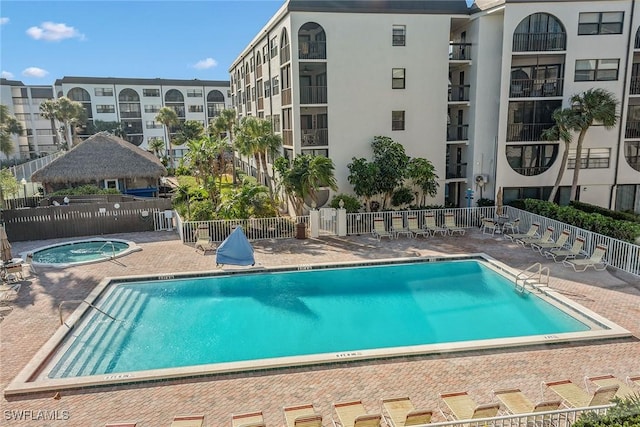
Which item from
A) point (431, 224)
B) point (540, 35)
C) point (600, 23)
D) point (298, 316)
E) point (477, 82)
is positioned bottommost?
point (298, 316)

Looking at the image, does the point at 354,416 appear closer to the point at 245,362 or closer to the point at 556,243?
the point at 245,362

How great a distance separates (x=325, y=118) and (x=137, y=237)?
12.3 meters

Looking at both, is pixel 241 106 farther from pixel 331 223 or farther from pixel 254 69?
pixel 331 223

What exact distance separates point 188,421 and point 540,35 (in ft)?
85.7

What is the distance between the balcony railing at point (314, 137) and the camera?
2688 cm

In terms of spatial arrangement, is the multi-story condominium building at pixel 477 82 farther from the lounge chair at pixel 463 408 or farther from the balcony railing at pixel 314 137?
the lounge chair at pixel 463 408

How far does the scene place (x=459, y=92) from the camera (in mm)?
28312

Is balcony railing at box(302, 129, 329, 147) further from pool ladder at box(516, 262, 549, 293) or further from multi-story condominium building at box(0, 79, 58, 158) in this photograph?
multi-story condominium building at box(0, 79, 58, 158)

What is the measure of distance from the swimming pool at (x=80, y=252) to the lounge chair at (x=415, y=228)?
43.6 ft

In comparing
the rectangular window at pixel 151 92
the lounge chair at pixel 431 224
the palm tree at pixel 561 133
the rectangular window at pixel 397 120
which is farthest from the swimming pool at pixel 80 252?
the rectangular window at pixel 151 92

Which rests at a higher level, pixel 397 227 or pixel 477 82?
pixel 477 82

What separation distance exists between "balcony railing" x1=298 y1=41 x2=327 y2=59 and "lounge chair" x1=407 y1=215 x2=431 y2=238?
34.1 feet

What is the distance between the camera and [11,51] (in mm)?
18562

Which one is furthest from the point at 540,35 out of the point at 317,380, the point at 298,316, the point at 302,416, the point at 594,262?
the point at 302,416
